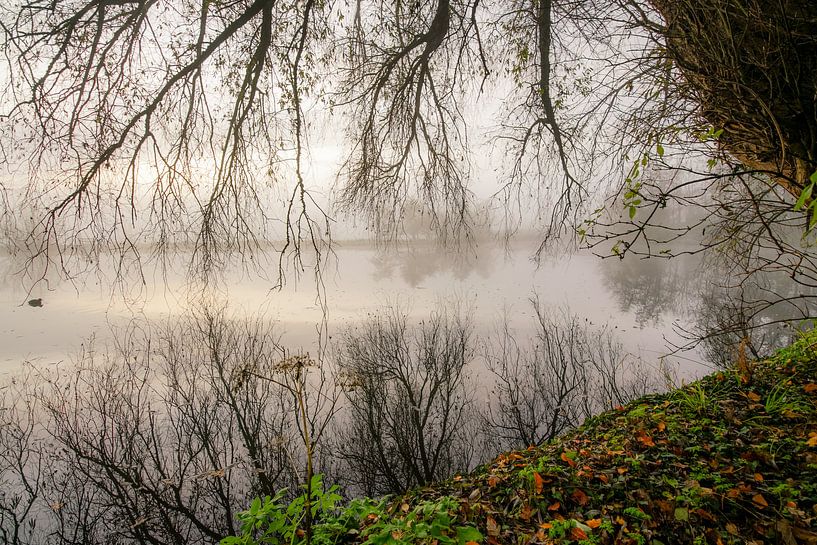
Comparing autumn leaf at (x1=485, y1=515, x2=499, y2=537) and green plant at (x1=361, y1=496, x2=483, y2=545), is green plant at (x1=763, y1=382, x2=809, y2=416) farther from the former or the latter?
green plant at (x1=361, y1=496, x2=483, y2=545)

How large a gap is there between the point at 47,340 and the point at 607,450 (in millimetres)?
18389

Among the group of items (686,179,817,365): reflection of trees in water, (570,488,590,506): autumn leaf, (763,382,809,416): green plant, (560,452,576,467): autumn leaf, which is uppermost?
(686,179,817,365): reflection of trees in water

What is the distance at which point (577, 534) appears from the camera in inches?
78.2

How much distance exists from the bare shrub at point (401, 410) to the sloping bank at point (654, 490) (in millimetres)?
6712

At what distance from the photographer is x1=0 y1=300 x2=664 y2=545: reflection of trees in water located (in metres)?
7.96

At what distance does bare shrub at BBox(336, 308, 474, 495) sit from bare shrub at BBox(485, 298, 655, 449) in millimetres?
1167

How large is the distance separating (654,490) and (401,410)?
29.9 ft

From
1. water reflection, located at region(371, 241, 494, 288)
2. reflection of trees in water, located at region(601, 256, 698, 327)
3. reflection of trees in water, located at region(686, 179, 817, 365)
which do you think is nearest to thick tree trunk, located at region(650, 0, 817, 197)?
reflection of trees in water, located at region(686, 179, 817, 365)

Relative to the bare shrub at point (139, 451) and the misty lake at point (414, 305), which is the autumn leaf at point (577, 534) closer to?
the bare shrub at point (139, 451)

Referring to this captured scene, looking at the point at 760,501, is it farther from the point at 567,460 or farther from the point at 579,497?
the point at 567,460

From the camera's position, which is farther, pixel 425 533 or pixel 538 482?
pixel 538 482

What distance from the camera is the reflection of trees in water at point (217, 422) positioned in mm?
7961

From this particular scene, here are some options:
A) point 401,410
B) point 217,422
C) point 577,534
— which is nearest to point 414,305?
point 401,410

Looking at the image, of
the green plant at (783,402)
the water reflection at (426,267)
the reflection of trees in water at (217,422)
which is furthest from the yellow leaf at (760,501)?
the water reflection at (426,267)
